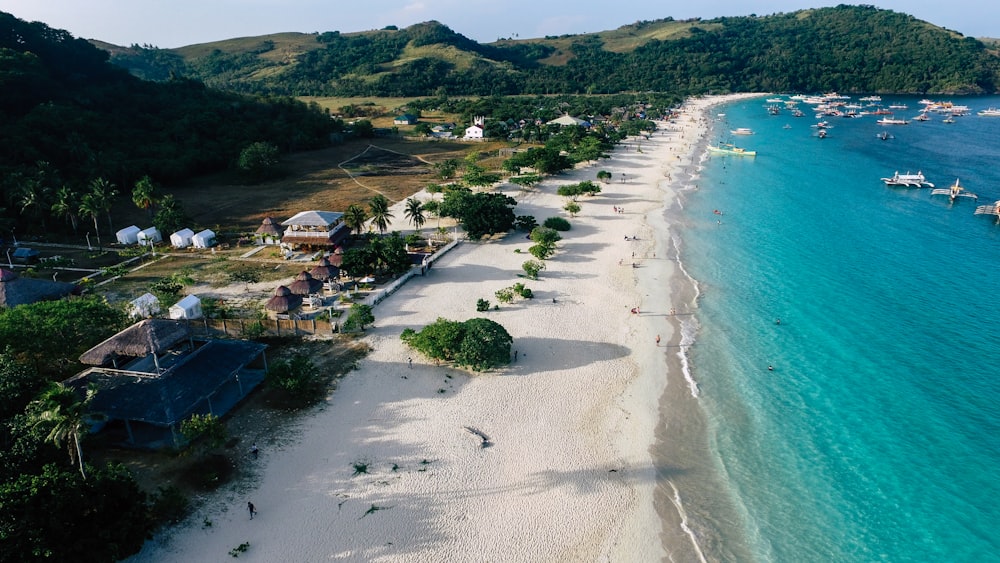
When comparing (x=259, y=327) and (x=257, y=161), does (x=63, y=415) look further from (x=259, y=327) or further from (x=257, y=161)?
(x=257, y=161)

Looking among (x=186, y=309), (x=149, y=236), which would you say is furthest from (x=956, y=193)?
(x=149, y=236)

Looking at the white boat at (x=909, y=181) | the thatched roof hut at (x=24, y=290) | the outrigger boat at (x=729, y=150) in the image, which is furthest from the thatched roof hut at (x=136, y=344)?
the outrigger boat at (x=729, y=150)

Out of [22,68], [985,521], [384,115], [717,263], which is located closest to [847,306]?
[717,263]

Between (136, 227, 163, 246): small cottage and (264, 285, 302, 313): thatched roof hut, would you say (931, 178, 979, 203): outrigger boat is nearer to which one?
(264, 285, 302, 313): thatched roof hut

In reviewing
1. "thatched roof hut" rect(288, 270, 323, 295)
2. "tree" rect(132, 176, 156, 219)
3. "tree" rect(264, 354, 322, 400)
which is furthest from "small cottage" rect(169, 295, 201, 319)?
"tree" rect(132, 176, 156, 219)

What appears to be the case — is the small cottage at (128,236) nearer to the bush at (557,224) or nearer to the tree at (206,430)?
the tree at (206,430)
